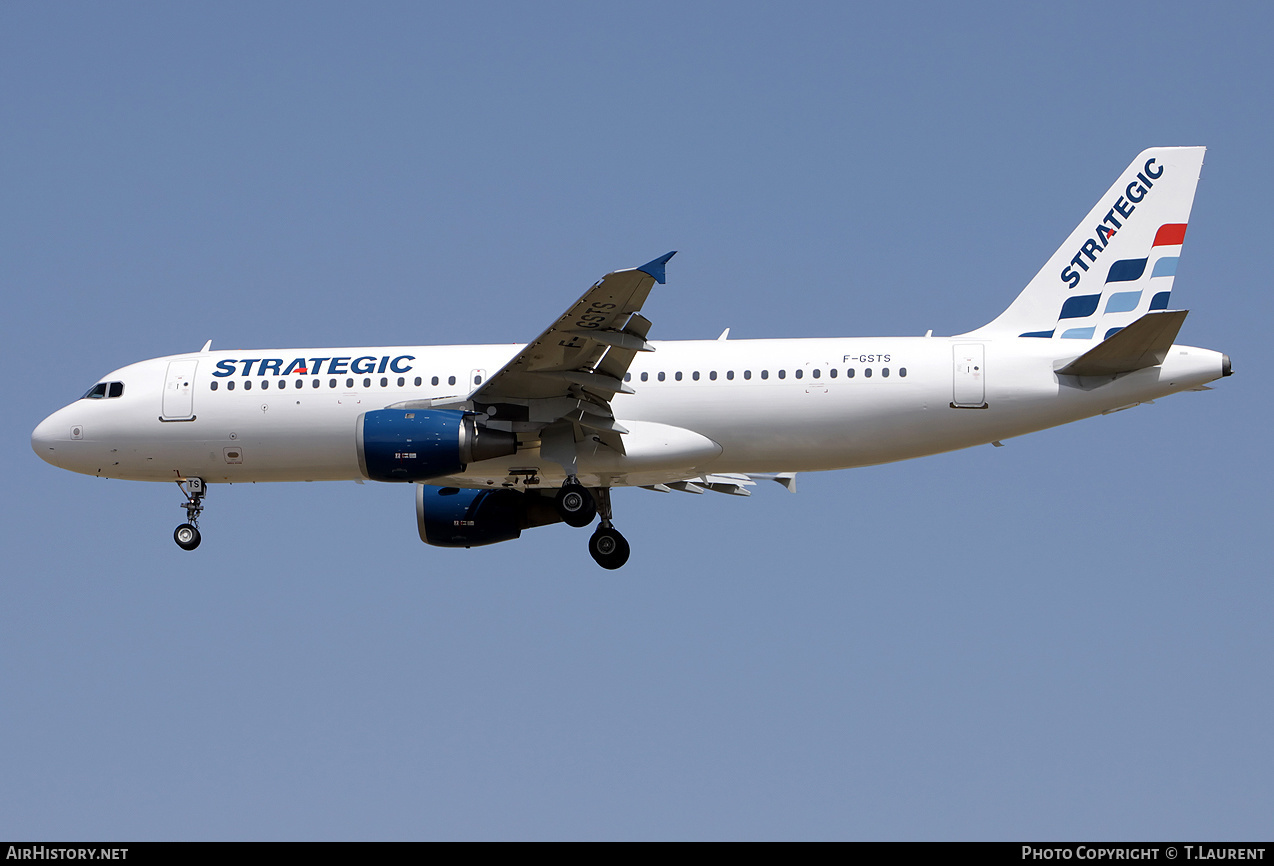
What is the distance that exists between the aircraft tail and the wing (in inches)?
270

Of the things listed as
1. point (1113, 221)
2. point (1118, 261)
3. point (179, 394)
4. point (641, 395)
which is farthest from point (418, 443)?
point (1113, 221)

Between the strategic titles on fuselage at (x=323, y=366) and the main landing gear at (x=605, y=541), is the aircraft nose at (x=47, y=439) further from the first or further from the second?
the main landing gear at (x=605, y=541)

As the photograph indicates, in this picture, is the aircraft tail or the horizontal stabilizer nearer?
the horizontal stabilizer

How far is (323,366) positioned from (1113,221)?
14959mm

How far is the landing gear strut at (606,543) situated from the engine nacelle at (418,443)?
10.7 ft

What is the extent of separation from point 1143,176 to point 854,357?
266 inches

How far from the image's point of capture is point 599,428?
87.9 ft

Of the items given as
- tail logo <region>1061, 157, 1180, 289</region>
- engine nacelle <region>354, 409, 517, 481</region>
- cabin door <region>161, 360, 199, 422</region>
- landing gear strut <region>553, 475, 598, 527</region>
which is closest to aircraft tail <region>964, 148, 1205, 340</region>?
tail logo <region>1061, 157, 1180, 289</region>

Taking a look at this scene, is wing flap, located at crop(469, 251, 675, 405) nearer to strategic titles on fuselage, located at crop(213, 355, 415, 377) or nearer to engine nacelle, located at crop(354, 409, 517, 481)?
engine nacelle, located at crop(354, 409, 517, 481)

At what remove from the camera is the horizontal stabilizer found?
971 inches

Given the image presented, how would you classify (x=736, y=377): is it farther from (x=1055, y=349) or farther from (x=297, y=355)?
(x=297, y=355)

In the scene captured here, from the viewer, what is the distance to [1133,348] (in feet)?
83.1

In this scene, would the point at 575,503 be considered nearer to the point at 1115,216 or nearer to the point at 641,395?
the point at 641,395
